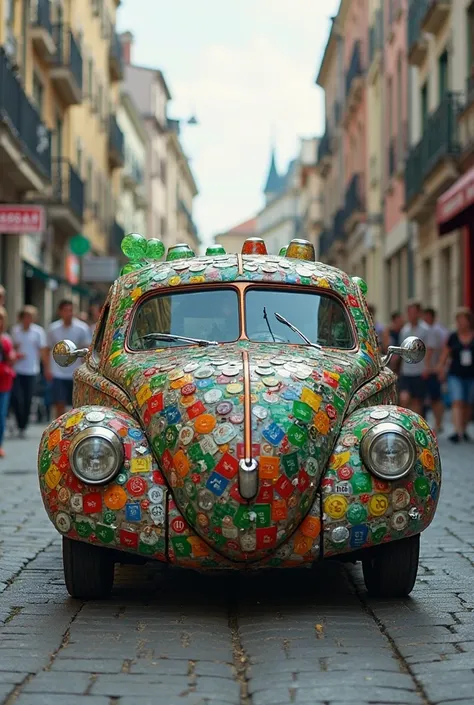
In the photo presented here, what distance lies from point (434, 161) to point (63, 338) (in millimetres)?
9679

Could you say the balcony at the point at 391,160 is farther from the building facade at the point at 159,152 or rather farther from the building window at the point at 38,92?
the building facade at the point at 159,152

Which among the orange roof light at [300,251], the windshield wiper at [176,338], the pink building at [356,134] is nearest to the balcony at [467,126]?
the orange roof light at [300,251]

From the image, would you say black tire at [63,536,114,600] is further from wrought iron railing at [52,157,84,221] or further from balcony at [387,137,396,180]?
balcony at [387,137,396,180]

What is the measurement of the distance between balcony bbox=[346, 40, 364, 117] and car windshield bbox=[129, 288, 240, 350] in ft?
120

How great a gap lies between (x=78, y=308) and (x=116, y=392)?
3647cm

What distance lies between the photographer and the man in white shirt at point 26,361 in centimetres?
1770

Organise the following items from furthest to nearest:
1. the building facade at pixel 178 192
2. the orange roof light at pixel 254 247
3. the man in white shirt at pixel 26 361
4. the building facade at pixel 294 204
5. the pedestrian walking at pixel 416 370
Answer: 1. the building facade at pixel 178 192
2. the building facade at pixel 294 204
3. the pedestrian walking at pixel 416 370
4. the man in white shirt at pixel 26 361
5. the orange roof light at pixel 254 247

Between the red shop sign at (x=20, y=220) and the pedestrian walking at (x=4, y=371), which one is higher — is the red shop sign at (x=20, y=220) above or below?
above

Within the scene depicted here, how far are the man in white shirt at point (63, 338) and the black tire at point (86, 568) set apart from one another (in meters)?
10.8

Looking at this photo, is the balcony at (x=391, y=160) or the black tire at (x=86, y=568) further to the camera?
the balcony at (x=391, y=160)

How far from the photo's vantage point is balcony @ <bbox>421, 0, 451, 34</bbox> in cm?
2503

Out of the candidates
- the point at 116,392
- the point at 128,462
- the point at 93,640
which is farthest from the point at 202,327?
the point at 93,640

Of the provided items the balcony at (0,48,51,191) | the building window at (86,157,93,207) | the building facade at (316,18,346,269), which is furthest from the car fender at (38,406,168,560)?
the building facade at (316,18,346,269)

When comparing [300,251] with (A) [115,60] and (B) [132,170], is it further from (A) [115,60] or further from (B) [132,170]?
(B) [132,170]
